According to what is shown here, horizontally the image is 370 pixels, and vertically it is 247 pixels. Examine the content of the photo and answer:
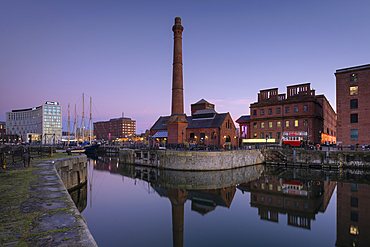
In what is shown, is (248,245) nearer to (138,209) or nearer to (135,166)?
(138,209)

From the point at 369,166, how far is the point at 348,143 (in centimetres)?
894

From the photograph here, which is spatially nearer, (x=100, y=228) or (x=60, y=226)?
(x=60, y=226)

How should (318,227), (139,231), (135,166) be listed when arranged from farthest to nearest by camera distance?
1. (135,166)
2. (318,227)
3. (139,231)

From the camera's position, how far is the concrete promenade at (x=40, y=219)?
481 cm

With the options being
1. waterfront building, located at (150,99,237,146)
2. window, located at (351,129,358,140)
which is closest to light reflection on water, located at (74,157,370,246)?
window, located at (351,129,358,140)

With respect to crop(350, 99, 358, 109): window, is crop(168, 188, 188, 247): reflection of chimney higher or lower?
lower

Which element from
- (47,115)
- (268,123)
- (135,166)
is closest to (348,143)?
(268,123)

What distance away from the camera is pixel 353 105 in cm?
4178

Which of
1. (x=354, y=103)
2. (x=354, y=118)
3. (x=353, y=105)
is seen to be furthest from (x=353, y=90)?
(x=354, y=118)

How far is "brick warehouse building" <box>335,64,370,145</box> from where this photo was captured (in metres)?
40.4

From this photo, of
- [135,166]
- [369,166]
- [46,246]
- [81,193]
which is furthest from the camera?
[135,166]

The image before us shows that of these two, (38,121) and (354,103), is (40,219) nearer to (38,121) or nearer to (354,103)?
(354,103)

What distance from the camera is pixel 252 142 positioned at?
54156 mm

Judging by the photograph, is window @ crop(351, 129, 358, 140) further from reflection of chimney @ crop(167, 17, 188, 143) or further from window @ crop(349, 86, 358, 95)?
reflection of chimney @ crop(167, 17, 188, 143)
